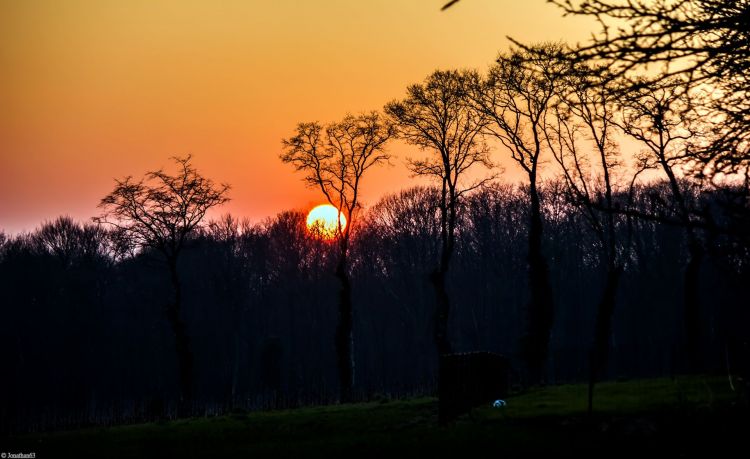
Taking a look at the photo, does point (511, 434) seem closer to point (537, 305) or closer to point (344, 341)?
point (537, 305)

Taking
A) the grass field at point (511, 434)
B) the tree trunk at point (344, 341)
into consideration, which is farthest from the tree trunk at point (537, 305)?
the grass field at point (511, 434)

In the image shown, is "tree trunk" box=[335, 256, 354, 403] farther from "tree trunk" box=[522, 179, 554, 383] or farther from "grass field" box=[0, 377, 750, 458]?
"grass field" box=[0, 377, 750, 458]

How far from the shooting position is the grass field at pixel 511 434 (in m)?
12.3

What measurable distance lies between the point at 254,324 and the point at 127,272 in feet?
43.6

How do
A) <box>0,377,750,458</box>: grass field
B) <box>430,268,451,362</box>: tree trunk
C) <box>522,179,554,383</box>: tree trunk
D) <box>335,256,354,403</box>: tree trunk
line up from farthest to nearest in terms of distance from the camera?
<box>335,256,354,403</box>: tree trunk
<box>430,268,451,362</box>: tree trunk
<box>522,179,554,383</box>: tree trunk
<box>0,377,750,458</box>: grass field

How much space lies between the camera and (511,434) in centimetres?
1394

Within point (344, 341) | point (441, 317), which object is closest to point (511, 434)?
point (441, 317)

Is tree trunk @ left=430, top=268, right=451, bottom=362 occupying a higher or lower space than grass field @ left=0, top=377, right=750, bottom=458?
higher

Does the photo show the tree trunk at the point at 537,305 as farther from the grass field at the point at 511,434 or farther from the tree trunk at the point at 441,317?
the grass field at the point at 511,434

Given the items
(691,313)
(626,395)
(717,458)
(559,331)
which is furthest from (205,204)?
(559,331)

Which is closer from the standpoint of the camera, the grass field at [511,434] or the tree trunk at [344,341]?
the grass field at [511,434]

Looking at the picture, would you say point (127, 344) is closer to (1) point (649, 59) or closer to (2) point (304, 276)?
(2) point (304, 276)

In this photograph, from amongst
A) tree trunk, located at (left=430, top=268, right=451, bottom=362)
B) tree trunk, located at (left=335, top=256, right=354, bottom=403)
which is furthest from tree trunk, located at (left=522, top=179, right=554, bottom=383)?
tree trunk, located at (left=335, top=256, right=354, bottom=403)

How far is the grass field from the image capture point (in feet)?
40.3
